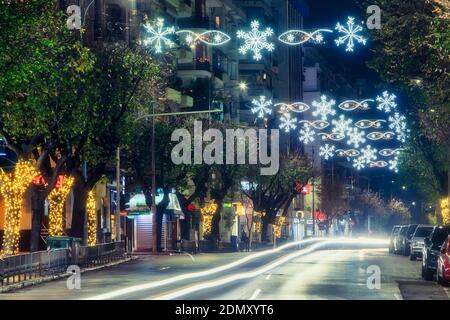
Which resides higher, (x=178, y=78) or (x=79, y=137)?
(x=178, y=78)

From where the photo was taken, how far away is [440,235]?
125ft

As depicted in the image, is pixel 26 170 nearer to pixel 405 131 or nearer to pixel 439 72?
pixel 439 72

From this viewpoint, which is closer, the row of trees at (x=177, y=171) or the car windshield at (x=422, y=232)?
the car windshield at (x=422, y=232)

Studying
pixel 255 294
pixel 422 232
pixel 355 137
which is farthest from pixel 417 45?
pixel 355 137

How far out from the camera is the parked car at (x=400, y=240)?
216 feet

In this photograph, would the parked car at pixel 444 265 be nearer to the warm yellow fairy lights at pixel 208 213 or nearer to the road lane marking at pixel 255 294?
the road lane marking at pixel 255 294

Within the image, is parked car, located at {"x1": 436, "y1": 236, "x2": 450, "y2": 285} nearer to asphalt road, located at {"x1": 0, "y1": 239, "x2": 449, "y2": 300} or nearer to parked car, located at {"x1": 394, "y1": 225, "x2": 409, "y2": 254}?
asphalt road, located at {"x1": 0, "y1": 239, "x2": 449, "y2": 300}

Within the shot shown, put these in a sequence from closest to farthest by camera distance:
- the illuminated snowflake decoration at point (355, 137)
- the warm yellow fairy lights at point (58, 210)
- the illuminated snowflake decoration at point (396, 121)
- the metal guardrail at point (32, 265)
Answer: the metal guardrail at point (32, 265) → the illuminated snowflake decoration at point (396, 121) → the warm yellow fairy lights at point (58, 210) → the illuminated snowflake decoration at point (355, 137)

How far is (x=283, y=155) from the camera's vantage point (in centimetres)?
10625

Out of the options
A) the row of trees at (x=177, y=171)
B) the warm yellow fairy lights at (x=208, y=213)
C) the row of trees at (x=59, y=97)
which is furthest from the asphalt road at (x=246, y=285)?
the warm yellow fairy lights at (x=208, y=213)

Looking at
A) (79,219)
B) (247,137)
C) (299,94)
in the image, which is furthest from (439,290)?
(299,94)

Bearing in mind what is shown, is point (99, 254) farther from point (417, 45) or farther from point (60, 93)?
point (417, 45)

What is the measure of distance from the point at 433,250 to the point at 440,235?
4.58 ft
